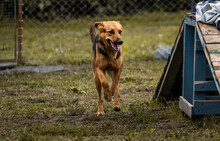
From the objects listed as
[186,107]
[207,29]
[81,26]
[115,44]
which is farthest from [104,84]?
[81,26]

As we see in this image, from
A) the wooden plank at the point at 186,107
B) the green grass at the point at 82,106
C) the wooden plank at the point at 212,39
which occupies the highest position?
the wooden plank at the point at 212,39

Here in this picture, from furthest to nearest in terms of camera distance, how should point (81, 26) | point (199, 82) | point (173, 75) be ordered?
point (81, 26), point (173, 75), point (199, 82)

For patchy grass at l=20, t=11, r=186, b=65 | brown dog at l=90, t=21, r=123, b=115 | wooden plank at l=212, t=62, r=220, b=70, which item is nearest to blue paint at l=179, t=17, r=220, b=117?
wooden plank at l=212, t=62, r=220, b=70

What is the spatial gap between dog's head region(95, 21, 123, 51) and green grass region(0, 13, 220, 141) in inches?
37.3

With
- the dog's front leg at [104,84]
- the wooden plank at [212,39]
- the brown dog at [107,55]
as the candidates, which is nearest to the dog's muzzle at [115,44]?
the brown dog at [107,55]

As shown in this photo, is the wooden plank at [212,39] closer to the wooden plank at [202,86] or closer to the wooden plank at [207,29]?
the wooden plank at [207,29]

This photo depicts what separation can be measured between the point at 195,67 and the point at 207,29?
0.48 metres

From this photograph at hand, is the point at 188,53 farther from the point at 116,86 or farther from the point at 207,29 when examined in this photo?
the point at 116,86

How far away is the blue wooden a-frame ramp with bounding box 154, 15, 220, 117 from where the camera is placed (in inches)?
163

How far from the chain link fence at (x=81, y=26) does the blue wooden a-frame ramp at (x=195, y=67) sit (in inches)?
141

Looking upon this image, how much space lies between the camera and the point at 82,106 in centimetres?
556

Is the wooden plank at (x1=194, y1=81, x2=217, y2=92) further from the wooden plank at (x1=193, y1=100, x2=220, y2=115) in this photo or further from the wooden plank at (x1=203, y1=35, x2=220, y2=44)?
the wooden plank at (x1=203, y1=35, x2=220, y2=44)

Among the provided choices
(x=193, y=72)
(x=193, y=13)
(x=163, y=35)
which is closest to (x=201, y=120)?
(x=193, y=72)

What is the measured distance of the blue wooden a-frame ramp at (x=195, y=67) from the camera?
4137 mm
